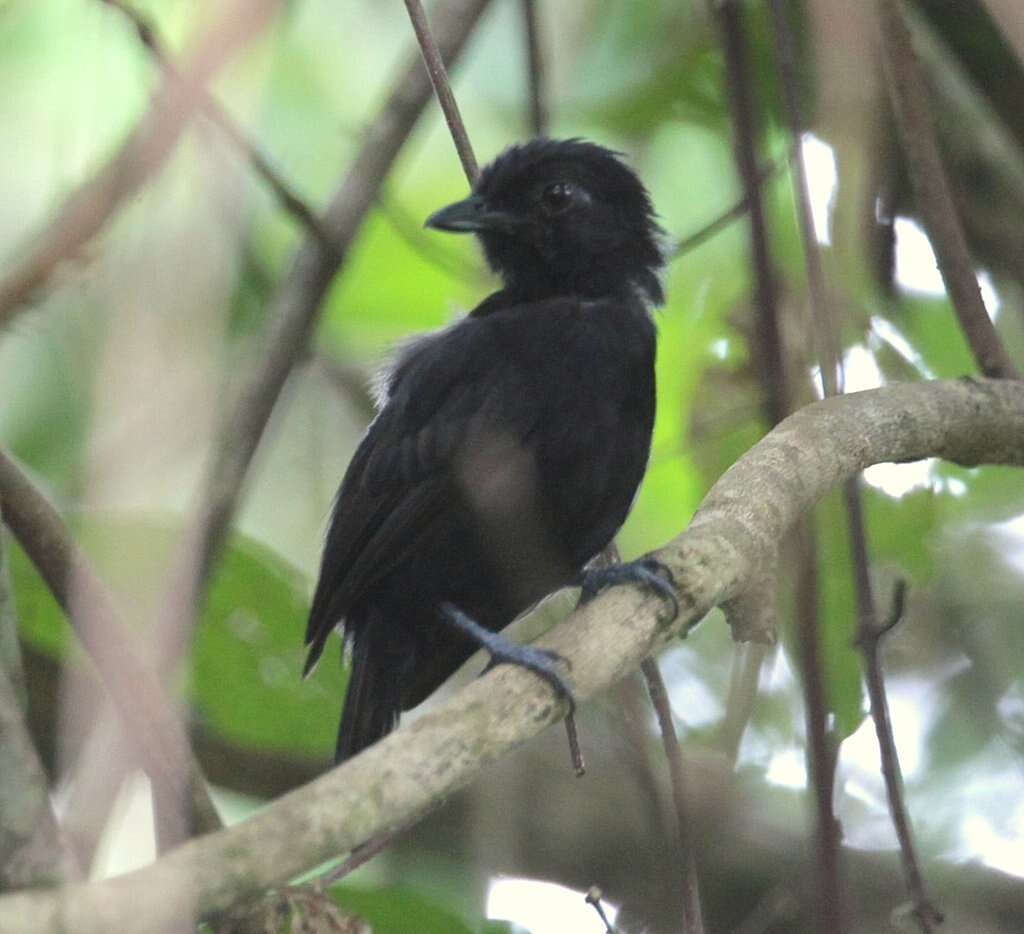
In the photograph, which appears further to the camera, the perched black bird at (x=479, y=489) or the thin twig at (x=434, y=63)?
the perched black bird at (x=479, y=489)

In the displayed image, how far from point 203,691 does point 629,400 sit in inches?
41.9

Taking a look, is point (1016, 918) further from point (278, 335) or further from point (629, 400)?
point (278, 335)

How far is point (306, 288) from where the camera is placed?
369 centimetres

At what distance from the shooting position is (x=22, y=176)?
16.3 ft

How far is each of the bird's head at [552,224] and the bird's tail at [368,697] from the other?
85 centimetres

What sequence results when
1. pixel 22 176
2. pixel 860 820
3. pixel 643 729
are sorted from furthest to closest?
pixel 22 176 < pixel 860 820 < pixel 643 729

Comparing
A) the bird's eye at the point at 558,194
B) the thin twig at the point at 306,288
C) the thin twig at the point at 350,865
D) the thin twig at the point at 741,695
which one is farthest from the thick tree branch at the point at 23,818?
the bird's eye at the point at 558,194

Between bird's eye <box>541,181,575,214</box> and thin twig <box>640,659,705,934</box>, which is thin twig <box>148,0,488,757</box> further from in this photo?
thin twig <box>640,659,705,934</box>

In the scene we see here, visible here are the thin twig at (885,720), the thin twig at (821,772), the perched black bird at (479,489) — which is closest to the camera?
the thin twig at (821,772)

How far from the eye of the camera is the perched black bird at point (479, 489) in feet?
10.3

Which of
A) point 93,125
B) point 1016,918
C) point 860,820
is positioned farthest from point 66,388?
point 1016,918

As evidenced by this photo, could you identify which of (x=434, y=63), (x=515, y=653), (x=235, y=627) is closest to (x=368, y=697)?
(x=235, y=627)

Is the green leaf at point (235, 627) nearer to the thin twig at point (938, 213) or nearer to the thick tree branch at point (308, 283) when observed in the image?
the thick tree branch at point (308, 283)

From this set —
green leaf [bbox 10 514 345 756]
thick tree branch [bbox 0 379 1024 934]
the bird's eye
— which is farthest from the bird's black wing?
thick tree branch [bbox 0 379 1024 934]
